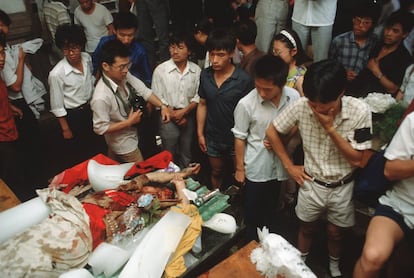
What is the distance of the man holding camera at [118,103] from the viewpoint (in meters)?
3.07

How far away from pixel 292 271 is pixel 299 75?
1995 mm

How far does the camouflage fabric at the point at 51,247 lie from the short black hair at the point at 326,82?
5.40 ft

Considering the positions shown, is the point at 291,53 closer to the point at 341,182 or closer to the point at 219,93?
the point at 219,93

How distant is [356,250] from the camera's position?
322 cm

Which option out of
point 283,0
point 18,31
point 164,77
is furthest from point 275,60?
point 18,31

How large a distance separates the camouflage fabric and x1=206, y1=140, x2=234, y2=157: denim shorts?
4.68ft

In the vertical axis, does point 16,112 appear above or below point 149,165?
above

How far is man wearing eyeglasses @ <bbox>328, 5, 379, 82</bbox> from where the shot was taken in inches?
140

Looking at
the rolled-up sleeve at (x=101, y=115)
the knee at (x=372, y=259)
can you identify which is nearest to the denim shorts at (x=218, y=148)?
the rolled-up sleeve at (x=101, y=115)

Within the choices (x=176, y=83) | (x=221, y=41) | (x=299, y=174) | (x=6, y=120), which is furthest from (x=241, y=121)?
(x=6, y=120)

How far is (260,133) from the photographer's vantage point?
2871mm

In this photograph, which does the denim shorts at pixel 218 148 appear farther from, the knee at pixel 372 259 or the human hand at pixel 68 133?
the knee at pixel 372 259

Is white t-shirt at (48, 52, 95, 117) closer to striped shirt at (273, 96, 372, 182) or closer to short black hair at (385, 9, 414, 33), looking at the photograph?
striped shirt at (273, 96, 372, 182)

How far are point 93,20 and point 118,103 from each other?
216 cm
